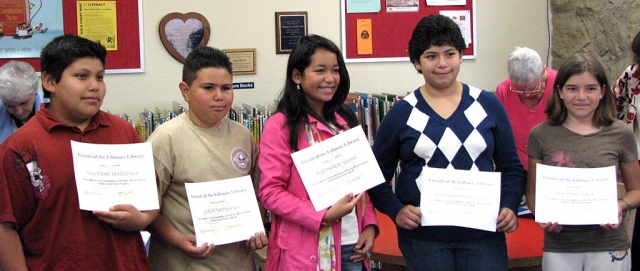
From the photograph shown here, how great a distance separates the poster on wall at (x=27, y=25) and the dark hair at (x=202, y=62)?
1.67 m

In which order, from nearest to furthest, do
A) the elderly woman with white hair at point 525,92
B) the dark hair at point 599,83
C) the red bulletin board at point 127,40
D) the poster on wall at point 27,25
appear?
1. the dark hair at point 599,83
2. the elderly woman with white hair at point 525,92
3. the poster on wall at point 27,25
4. the red bulletin board at point 127,40

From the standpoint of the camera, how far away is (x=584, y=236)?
201 cm

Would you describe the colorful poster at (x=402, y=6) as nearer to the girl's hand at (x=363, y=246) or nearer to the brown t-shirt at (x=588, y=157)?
the brown t-shirt at (x=588, y=157)

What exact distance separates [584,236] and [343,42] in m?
1.98

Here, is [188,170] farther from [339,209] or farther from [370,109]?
[370,109]

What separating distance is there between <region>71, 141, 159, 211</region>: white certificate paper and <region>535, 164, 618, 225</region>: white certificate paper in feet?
4.20

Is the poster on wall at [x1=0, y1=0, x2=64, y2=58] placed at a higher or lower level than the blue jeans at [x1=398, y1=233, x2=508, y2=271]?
higher

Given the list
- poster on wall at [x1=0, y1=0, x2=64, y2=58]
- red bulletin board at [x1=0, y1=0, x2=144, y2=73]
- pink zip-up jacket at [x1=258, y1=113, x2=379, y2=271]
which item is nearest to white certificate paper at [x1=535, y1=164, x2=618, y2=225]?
pink zip-up jacket at [x1=258, y1=113, x2=379, y2=271]

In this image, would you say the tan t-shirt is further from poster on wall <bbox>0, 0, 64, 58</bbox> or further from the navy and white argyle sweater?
poster on wall <bbox>0, 0, 64, 58</bbox>

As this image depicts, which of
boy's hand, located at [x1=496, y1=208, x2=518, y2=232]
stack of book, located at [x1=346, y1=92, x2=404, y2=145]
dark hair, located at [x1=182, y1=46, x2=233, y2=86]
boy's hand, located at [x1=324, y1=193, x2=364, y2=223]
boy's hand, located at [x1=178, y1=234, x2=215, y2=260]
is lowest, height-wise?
boy's hand, located at [x1=178, y1=234, x2=215, y2=260]

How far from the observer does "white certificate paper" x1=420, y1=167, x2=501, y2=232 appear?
5.99 feet

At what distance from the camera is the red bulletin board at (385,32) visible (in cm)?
360

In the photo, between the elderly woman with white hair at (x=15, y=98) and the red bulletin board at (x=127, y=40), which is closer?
the elderly woman with white hair at (x=15, y=98)

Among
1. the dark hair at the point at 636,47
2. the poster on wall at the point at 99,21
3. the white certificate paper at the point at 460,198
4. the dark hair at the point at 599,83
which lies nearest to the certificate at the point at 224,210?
the white certificate paper at the point at 460,198
